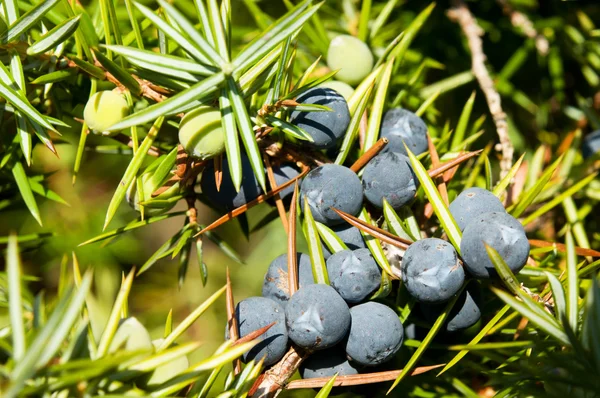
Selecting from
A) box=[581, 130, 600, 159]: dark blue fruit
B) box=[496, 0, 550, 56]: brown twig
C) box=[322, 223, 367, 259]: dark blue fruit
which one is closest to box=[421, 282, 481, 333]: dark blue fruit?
box=[322, 223, 367, 259]: dark blue fruit

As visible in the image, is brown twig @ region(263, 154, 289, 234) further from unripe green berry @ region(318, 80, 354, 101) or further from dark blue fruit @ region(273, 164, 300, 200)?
unripe green berry @ region(318, 80, 354, 101)

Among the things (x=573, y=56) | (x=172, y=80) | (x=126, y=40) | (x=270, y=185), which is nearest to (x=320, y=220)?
(x=270, y=185)

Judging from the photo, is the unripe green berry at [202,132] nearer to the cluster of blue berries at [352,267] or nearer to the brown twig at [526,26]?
the cluster of blue berries at [352,267]

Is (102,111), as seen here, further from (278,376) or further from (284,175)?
(278,376)

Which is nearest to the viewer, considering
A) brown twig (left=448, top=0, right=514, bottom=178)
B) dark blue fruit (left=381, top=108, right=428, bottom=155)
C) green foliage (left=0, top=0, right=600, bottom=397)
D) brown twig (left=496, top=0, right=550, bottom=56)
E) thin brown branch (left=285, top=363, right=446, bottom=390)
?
green foliage (left=0, top=0, right=600, bottom=397)

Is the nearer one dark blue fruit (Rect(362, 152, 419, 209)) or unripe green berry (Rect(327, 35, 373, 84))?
dark blue fruit (Rect(362, 152, 419, 209))

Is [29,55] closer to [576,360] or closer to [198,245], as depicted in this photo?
[198,245]
